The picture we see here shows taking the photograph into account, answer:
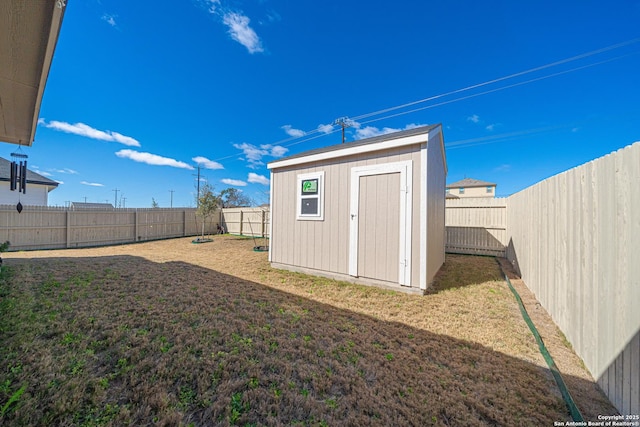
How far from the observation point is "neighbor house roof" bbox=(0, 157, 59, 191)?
34.2 feet

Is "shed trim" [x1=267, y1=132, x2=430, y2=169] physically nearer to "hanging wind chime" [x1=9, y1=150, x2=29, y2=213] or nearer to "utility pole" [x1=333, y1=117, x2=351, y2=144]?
"hanging wind chime" [x1=9, y1=150, x2=29, y2=213]

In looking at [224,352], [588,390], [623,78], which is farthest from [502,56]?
[224,352]

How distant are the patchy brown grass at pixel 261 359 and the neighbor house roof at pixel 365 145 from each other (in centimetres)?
278

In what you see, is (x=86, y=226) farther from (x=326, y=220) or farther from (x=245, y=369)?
(x=245, y=369)

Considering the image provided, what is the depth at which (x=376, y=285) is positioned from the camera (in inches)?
172

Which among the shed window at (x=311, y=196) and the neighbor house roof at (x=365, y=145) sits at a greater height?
the neighbor house roof at (x=365, y=145)

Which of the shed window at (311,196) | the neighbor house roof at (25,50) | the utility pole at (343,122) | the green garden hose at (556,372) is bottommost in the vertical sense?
the green garden hose at (556,372)

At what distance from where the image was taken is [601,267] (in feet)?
6.23

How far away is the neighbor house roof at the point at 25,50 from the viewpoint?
5.88 ft

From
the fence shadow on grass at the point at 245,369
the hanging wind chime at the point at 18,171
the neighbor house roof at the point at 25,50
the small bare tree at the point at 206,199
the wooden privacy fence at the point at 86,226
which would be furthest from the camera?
the small bare tree at the point at 206,199

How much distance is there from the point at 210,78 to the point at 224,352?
36.1ft

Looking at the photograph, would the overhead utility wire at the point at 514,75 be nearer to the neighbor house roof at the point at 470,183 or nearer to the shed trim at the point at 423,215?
the shed trim at the point at 423,215

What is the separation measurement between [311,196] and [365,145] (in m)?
1.68

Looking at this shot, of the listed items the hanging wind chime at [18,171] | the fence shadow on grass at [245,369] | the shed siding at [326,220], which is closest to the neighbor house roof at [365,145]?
the shed siding at [326,220]
